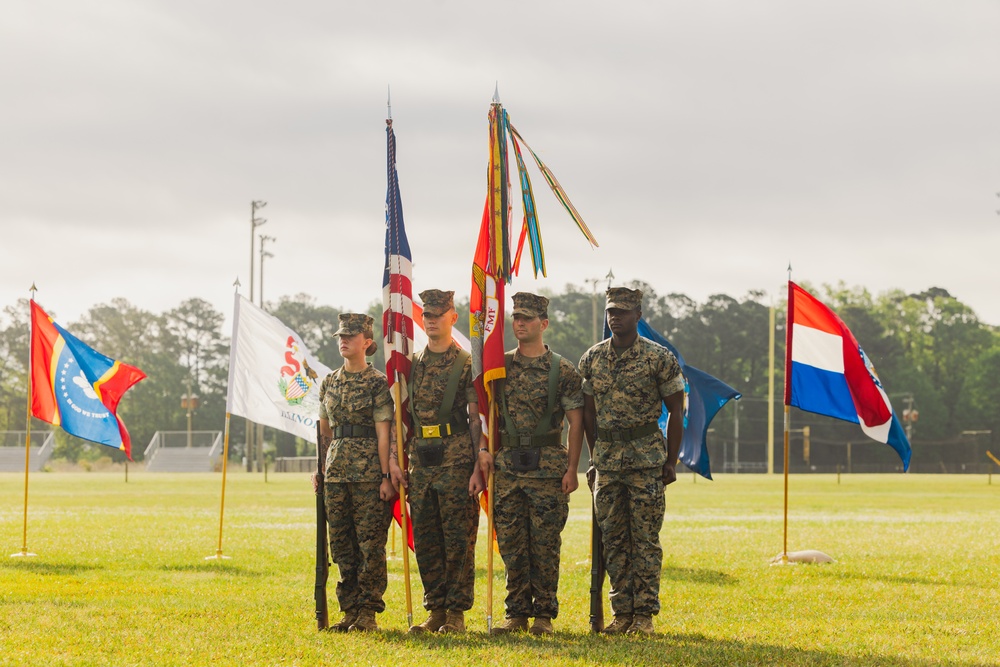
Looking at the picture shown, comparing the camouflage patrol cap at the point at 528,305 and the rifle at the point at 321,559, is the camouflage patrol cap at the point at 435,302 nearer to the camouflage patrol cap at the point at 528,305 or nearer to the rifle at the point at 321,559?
the camouflage patrol cap at the point at 528,305

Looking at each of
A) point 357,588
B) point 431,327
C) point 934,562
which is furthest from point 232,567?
point 934,562

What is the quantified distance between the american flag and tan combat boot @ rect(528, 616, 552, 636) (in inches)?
68.4

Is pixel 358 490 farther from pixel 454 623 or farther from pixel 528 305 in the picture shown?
pixel 528 305

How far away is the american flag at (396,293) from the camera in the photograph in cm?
920

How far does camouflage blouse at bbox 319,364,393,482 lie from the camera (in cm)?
901

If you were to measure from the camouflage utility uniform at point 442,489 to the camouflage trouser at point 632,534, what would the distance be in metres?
1.01

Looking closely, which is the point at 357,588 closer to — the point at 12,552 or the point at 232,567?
the point at 232,567

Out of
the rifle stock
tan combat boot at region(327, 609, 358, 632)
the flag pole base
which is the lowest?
the flag pole base

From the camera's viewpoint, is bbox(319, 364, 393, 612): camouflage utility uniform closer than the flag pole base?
Yes

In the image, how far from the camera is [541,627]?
8.77 meters

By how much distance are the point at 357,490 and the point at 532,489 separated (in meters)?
1.33

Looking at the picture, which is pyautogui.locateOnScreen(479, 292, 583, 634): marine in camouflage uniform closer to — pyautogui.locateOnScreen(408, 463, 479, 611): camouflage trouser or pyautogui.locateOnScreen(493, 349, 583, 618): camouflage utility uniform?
pyautogui.locateOnScreen(493, 349, 583, 618): camouflage utility uniform

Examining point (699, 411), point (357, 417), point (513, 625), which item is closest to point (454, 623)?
point (513, 625)

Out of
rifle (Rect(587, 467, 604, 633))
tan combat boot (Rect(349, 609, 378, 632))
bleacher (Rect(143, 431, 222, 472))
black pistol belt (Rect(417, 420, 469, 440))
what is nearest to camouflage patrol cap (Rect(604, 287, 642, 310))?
rifle (Rect(587, 467, 604, 633))
